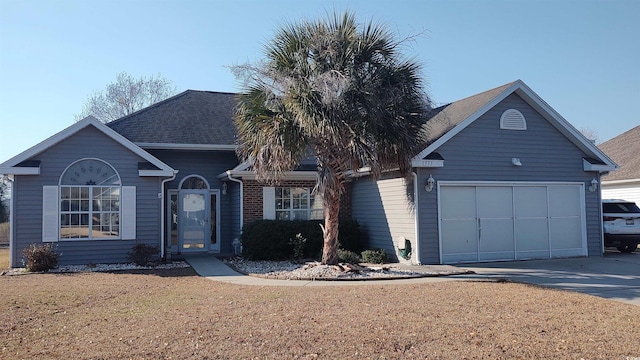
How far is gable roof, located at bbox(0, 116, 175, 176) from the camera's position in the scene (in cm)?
1486

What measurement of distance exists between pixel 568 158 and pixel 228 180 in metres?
10.8

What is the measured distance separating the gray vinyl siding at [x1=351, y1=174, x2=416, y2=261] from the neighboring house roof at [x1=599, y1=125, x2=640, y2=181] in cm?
1169

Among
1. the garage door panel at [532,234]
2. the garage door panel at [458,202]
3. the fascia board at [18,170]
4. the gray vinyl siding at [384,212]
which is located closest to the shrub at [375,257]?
the gray vinyl siding at [384,212]

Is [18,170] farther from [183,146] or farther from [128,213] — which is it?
[183,146]

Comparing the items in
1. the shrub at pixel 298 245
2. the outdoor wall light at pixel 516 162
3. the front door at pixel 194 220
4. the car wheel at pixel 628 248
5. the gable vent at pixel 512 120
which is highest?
the gable vent at pixel 512 120

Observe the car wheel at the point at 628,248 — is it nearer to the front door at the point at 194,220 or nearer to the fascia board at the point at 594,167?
the fascia board at the point at 594,167

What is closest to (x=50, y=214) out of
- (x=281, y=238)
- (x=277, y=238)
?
(x=277, y=238)

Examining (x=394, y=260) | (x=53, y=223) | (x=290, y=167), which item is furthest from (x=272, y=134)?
(x=53, y=223)

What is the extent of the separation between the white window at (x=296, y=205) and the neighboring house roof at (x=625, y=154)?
13.2m

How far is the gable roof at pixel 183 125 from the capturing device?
17844 mm

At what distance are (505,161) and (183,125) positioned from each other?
10555 millimetres

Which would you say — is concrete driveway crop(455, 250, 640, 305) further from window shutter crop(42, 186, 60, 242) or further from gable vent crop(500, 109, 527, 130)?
window shutter crop(42, 186, 60, 242)

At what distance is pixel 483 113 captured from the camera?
15.8 metres

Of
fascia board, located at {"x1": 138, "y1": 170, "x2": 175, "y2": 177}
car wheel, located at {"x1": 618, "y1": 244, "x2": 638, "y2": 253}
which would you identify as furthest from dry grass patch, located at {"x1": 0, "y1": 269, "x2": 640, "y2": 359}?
car wheel, located at {"x1": 618, "y1": 244, "x2": 638, "y2": 253}
